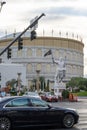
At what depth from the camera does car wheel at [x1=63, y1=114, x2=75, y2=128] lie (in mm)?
17844

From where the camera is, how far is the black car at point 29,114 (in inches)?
653

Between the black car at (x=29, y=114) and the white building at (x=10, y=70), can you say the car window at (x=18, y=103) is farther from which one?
the white building at (x=10, y=70)

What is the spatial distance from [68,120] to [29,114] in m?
1.88

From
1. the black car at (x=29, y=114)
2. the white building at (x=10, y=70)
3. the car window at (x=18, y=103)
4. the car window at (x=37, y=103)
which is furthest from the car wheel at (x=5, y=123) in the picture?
the white building at (x=10, y=70)

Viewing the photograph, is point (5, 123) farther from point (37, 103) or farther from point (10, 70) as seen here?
point (10, 70)

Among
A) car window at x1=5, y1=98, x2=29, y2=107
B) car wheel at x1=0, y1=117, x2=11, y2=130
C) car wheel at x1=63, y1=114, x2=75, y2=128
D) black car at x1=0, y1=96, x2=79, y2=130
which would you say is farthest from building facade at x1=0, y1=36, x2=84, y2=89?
car wheel at x1=0, y1=117, x2=11, y2=130

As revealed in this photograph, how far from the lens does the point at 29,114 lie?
17047 mm

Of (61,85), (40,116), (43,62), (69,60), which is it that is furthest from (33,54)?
(40,116)

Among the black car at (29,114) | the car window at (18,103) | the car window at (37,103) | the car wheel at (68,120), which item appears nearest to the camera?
the black car at (29,114)

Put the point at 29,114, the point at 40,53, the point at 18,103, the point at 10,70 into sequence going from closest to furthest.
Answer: the point at 29,114, the point at 18,103, the point at 10,70, the point at 40,53

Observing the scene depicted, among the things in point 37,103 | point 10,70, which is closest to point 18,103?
point 37,103

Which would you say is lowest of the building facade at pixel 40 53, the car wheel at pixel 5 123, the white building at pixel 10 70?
the car wheel at pixel 5 123

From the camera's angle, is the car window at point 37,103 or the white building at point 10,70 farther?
the white building at point 10,70

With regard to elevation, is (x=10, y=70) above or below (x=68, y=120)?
above
